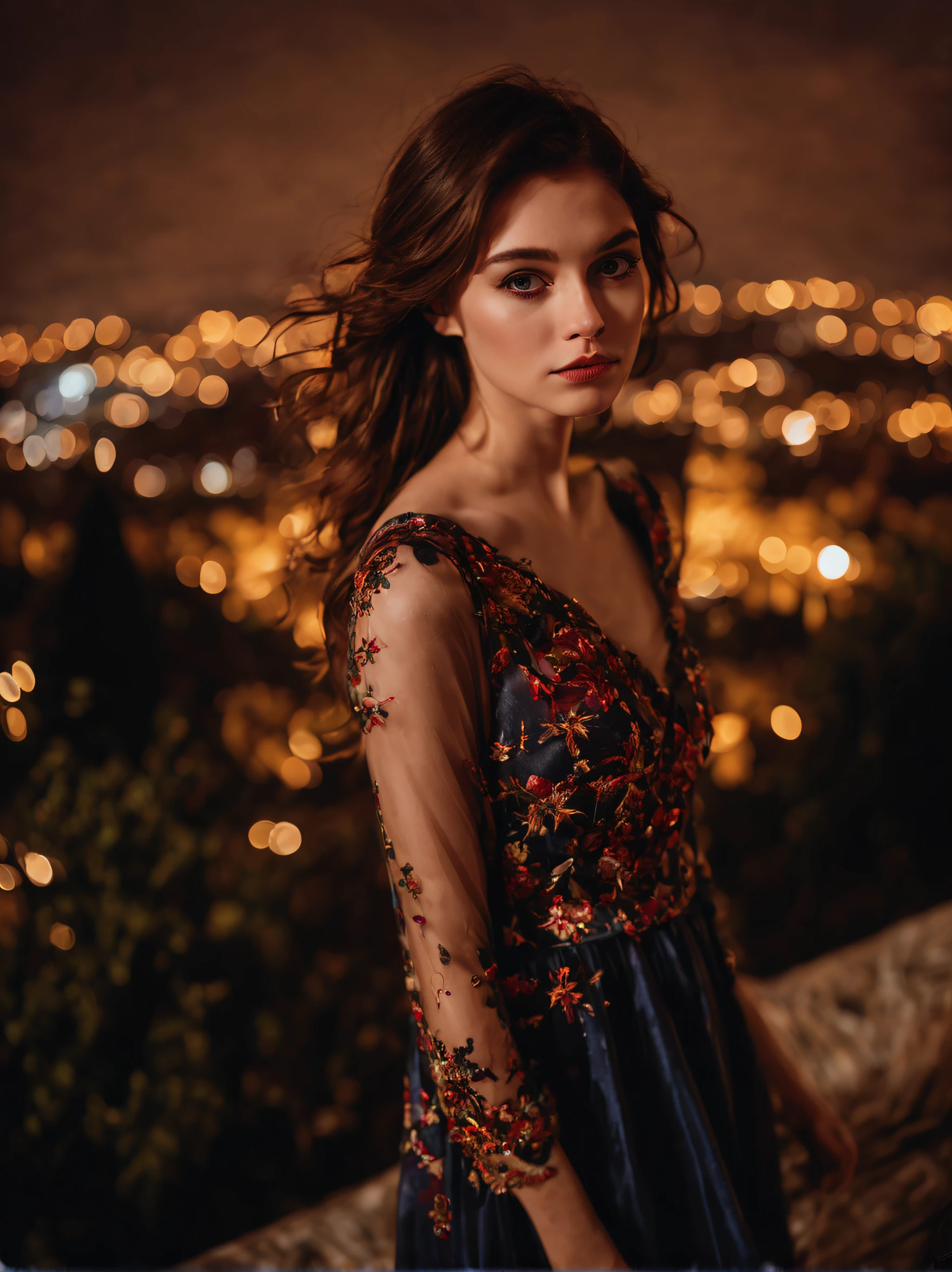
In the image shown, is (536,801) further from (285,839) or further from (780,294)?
(780,294)

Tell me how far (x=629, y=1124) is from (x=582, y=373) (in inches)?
22.7

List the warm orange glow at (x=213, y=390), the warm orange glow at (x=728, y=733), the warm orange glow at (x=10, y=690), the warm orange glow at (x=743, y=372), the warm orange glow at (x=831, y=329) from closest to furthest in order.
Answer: the warm orange glow at (x=10, y=690) < the warm orange glow at (x=213, y=390) < the warm orange glow at (x=831, y=329) < the warm orange glow at (x=743, y=372) < the warm orange glow at (x=728, y=733)

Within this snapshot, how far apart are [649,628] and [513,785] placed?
243 millimetres


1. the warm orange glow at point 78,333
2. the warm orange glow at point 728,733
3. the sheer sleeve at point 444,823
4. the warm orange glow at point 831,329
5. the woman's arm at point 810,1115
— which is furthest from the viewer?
the warm orange glow at point 728,733

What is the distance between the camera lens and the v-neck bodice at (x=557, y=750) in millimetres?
641

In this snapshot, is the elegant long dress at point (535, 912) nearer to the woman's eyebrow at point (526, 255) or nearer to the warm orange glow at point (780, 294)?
the woman's eyebrow at point (526, 255)

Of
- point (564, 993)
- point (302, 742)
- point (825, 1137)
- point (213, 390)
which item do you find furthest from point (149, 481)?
point (825, 1137)

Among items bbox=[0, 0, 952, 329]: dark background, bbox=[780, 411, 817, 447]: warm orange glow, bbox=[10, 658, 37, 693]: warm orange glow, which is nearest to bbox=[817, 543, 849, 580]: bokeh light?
bbox=[780, 411, 817, 447]: warm orange glow

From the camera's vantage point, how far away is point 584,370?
0.65m

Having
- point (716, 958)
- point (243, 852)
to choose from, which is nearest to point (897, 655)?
point (716, 958)

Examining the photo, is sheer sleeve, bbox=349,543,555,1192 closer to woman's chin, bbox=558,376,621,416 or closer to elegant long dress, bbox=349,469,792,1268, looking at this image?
elegant long dress, bbox=349,469,792,1268

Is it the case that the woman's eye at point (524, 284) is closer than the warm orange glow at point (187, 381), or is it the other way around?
the woman's eye at point (524, 284)

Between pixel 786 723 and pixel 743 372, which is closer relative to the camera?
pixel 743 372

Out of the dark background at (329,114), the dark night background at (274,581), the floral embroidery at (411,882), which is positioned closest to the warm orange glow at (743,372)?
the dark night background at (274,581)
